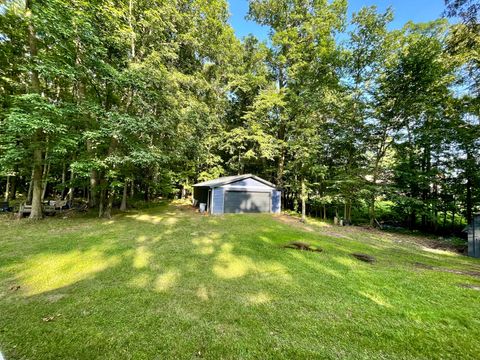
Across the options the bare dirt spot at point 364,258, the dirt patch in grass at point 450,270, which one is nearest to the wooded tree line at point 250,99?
the dirt patch in grass at point 450,270

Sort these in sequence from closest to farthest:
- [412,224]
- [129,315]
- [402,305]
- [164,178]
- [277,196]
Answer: [129,315] → [402,305] → [412,224] → [277,196] → [164,178]

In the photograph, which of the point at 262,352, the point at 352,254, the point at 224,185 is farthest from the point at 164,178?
the point at 262,352

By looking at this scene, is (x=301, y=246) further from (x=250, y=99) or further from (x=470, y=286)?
(x=250, y=99)

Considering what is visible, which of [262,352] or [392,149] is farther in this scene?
[392,149]

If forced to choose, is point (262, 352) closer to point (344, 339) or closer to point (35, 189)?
point (344, 339)

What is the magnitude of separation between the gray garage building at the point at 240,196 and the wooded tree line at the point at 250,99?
10.8 ft

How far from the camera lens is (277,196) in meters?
18.4

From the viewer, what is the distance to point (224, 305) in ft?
12.5

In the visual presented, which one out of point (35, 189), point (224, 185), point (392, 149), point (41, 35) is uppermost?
point (41, 35)

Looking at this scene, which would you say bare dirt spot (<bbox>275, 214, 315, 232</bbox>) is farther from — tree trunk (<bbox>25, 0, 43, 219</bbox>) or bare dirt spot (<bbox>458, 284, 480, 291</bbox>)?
tree trunk (<bbox>25, 0, 43, 219</bbox>)

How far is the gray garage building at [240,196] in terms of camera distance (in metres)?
16.1

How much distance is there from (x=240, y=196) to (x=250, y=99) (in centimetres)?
1279

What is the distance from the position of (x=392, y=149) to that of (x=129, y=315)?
20.2m

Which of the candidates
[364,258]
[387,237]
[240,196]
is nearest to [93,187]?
[240,196]
